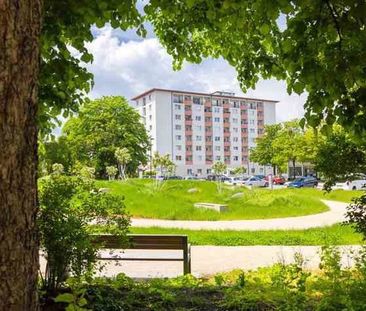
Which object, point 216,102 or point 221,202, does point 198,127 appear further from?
point 221,202

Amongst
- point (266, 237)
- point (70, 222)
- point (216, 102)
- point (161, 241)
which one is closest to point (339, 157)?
point (70, 222)

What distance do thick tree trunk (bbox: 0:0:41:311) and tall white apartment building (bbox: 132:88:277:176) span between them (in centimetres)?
9871

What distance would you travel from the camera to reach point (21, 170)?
195 centimetres

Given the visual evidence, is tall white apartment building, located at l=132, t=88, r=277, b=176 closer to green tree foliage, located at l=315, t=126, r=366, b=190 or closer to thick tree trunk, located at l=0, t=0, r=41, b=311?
→ green tree foliage, located at l=315, t=126, r=366, b=190

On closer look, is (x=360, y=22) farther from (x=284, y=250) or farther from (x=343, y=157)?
(x=284, y=250)

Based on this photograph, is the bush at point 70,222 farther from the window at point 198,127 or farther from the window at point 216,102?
the window at point 216,102

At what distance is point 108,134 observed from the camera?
5766 cm

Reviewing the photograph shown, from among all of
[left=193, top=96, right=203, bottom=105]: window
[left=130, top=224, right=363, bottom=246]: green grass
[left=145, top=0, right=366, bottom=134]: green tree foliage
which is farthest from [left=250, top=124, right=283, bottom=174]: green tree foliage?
[left=145, top=0, right=366, bottom=134]: green tree foliage

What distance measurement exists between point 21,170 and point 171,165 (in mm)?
37904

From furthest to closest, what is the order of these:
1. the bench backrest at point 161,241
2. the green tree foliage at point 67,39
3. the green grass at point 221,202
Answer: the green grass at point 221,202 → the bench backrest at point 161,241 → the green tree foliage at point 67,39

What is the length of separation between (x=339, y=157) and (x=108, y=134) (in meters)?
52.6

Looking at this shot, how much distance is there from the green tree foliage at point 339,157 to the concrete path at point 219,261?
10.6 feet

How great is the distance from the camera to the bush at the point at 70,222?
202 inches

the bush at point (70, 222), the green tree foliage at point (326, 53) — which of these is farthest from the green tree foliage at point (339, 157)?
the bush at point (70, 222)
